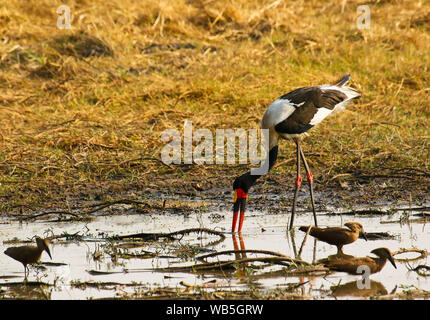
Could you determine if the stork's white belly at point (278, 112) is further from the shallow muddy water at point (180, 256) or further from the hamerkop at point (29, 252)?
the hamerkop at point (29, 252)

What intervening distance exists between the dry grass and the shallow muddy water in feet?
2.75

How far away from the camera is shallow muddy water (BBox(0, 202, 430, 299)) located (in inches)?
158

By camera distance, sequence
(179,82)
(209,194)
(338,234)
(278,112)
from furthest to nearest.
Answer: (179,82) → (209,194) → (278,112) → (338,234)

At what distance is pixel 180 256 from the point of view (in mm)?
4609

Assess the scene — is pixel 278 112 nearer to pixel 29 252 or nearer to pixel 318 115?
pixel 318 115

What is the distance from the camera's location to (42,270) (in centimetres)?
445

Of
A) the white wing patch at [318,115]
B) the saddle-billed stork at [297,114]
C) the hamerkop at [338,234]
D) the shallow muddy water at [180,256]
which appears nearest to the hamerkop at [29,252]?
the shallow muddy water at [180,256]

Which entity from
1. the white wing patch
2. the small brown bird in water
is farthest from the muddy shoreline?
the small brown bird in water

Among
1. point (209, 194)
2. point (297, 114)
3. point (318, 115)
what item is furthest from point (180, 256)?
point (318, 115)

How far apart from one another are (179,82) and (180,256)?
4.45 m

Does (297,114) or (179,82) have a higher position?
(179,82)

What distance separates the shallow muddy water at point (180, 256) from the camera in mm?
4008
